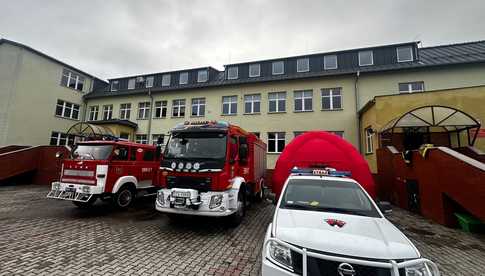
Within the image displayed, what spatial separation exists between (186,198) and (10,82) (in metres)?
21.9

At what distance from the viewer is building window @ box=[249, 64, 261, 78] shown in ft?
62.6

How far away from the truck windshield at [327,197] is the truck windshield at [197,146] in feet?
8.04

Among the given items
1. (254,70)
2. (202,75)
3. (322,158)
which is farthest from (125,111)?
(322,158)

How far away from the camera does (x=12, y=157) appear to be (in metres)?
13.2

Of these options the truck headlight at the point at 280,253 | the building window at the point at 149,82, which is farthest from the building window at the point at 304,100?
the building window at the point at 149,82

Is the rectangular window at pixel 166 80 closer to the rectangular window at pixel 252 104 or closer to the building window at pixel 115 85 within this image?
the building window at pixel 115 85

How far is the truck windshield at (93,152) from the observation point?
761 cm

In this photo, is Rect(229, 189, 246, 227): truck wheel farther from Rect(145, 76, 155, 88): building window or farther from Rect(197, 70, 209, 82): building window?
Rect(145, 76, 155, 88): building window

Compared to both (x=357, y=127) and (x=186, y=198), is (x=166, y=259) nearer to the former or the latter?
(x=186, y=198)

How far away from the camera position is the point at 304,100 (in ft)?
53.1

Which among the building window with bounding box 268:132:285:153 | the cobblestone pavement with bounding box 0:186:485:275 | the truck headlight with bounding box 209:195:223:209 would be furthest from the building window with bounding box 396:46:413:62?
the truck headlight with bounding box 209:195:223:209

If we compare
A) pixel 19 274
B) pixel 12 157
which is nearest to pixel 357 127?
pixel 19 274

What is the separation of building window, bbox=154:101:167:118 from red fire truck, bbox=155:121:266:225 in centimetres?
1494

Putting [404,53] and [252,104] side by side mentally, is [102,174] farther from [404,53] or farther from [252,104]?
[404,53]
